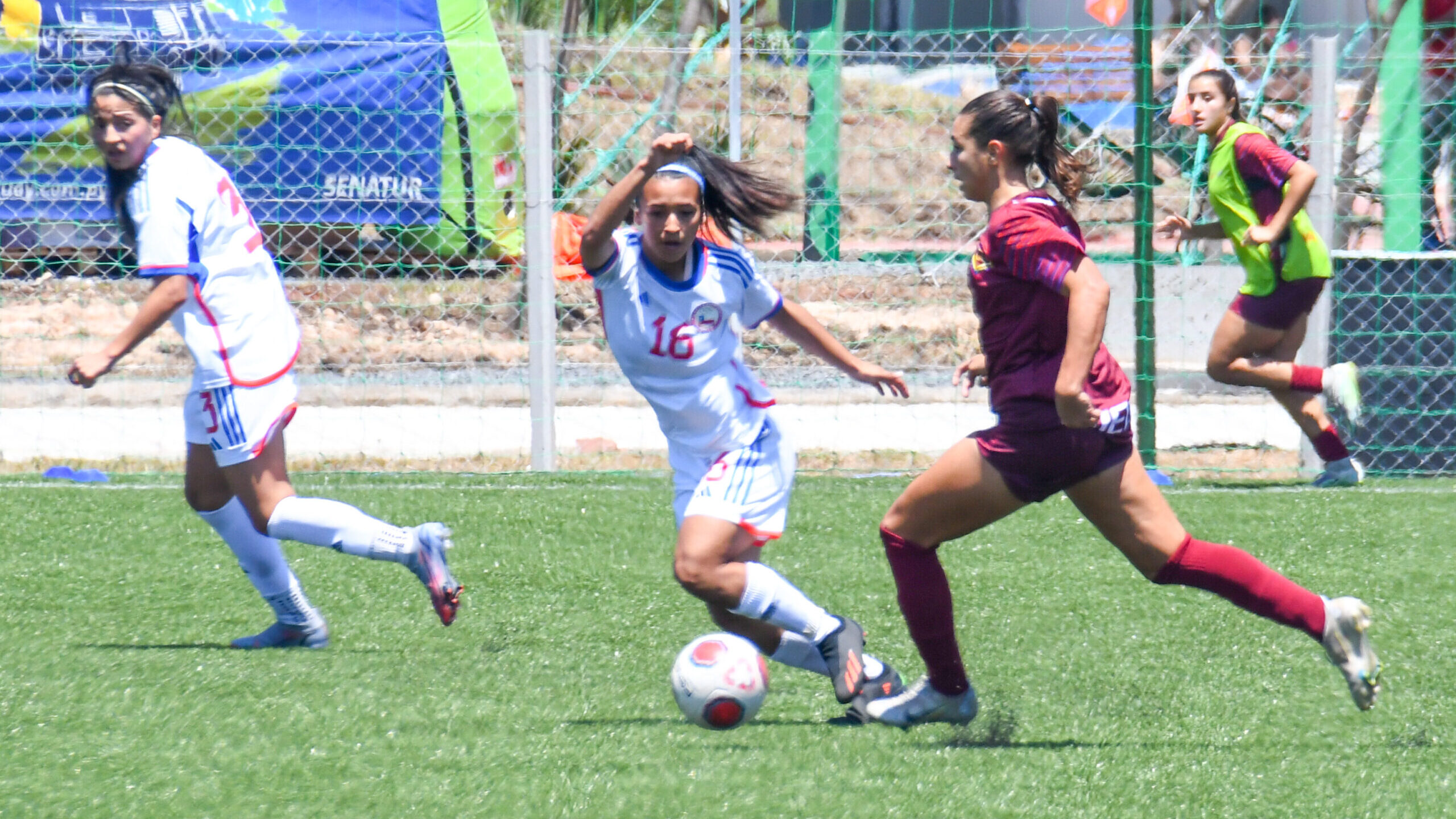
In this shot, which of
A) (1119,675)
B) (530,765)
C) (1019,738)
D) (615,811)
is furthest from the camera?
(1119,675)

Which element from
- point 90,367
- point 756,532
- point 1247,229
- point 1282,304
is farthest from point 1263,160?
point 90,367

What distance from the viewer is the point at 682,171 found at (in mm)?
4145

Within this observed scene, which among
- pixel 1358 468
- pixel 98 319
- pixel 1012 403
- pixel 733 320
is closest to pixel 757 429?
pixel 733 320

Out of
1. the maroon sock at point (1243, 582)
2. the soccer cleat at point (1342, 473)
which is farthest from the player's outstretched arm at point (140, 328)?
the soccer cleat at point (1342, 473)

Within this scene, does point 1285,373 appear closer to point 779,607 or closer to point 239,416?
point 779,607

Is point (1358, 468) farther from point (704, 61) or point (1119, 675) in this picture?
point (704, 61)

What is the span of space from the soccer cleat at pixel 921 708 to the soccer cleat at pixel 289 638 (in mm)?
1895

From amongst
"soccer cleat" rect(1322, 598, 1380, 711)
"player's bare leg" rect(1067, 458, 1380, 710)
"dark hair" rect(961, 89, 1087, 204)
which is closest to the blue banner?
"dark hair" rect(961, 89, 1087, 204)

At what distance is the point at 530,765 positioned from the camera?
367 centimetres

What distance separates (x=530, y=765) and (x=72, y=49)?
31.1 feet

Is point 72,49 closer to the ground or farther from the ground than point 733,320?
farther from the ground

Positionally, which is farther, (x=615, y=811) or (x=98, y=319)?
(x=98, y=319)

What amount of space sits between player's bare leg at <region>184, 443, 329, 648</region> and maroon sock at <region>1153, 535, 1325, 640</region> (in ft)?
8.64

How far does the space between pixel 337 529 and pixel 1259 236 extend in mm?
4375
